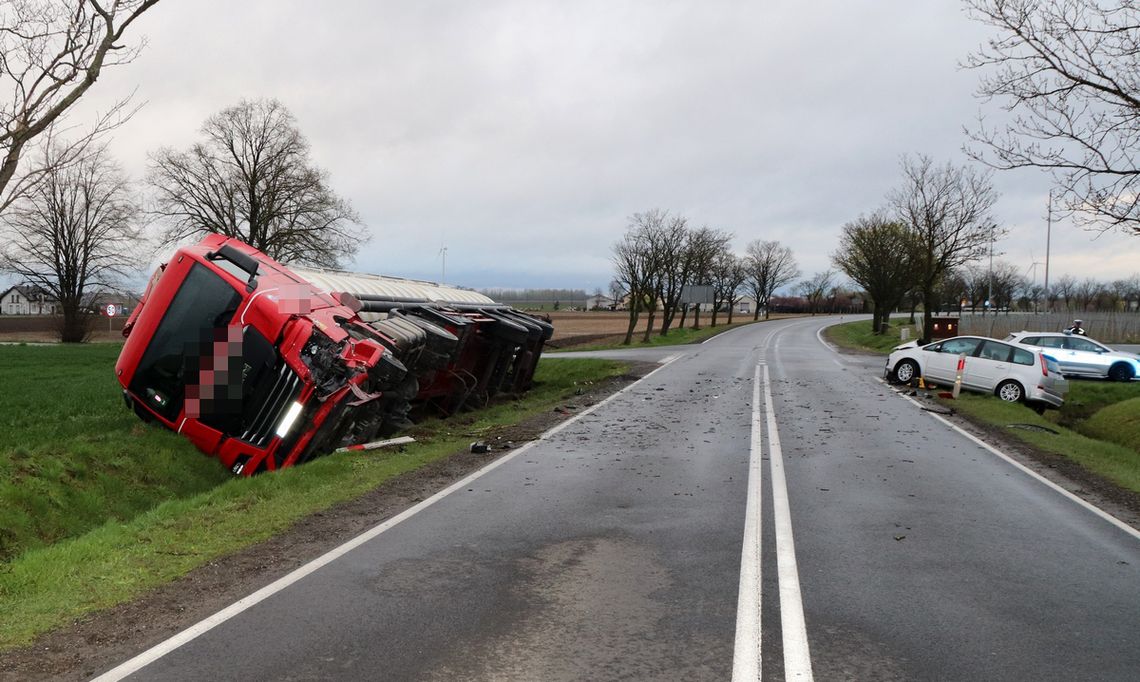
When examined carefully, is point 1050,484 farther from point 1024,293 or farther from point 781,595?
point 1024,293

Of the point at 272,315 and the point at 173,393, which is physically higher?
the point at 272,315

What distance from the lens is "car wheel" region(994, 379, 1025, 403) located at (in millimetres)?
17812

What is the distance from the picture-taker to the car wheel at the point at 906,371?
69.4ft

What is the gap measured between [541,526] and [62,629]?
3561mm

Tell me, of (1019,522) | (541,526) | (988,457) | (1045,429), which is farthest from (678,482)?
(1045,429)

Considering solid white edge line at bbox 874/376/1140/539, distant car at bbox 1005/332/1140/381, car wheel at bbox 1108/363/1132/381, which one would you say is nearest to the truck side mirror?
solid white edge line at bbox 874/376/1140/539

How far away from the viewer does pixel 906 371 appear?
2138 cm

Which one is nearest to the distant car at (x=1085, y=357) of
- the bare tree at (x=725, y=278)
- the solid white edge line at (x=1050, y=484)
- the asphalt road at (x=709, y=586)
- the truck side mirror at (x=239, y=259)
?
the solid white edge line at (x=1050, y=484)

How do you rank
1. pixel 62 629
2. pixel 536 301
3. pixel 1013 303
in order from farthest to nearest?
1. pixel 536 301
2. pixel 1013 303
3. pixel 62 629

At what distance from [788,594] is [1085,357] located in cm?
2328

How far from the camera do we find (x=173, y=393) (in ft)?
31.7

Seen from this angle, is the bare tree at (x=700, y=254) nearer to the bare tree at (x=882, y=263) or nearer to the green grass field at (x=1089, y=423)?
the bare tree at (x=882, y=263)

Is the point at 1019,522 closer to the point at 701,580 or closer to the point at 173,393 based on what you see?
the point at 701,580

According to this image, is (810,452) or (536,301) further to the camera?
(536,301)
